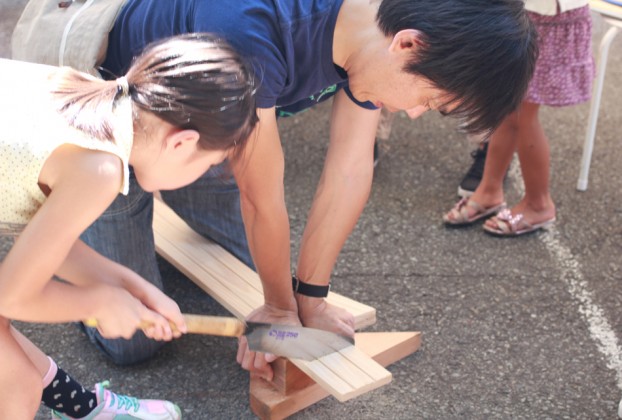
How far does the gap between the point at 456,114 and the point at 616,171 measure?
1.91 metres

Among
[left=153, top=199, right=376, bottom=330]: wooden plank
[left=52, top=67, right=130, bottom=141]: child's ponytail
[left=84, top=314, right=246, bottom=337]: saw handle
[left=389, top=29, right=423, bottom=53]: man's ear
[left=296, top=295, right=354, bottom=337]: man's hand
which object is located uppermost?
[left=389, top=29, right=423, bottom=53]: man's ear

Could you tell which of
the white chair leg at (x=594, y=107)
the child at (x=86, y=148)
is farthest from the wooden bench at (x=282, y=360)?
the white chair leg at (x=594, y=107)

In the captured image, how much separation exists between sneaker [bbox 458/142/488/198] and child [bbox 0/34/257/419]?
1.74 meters

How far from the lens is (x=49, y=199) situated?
4.67 feet

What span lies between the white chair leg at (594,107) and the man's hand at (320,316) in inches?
59.0

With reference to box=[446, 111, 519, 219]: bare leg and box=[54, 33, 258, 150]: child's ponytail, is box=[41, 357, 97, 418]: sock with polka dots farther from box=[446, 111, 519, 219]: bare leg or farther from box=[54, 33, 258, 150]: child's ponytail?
box=[446, 111, 519, 219]: bare leg

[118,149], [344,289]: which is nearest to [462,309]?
[344,289]

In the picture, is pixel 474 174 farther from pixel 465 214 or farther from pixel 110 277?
pixel 110 277

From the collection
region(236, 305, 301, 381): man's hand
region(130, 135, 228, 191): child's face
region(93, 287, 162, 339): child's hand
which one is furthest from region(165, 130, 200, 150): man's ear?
region(236, 305, 301, 381): man's hand

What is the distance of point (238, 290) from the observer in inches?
88.8

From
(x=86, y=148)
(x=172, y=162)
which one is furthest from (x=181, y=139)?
(x=86, y=148)

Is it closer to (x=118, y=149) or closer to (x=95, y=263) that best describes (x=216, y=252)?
(x=95, y=263)

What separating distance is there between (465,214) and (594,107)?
68 cm

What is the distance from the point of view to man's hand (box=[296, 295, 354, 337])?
6.86 ft
